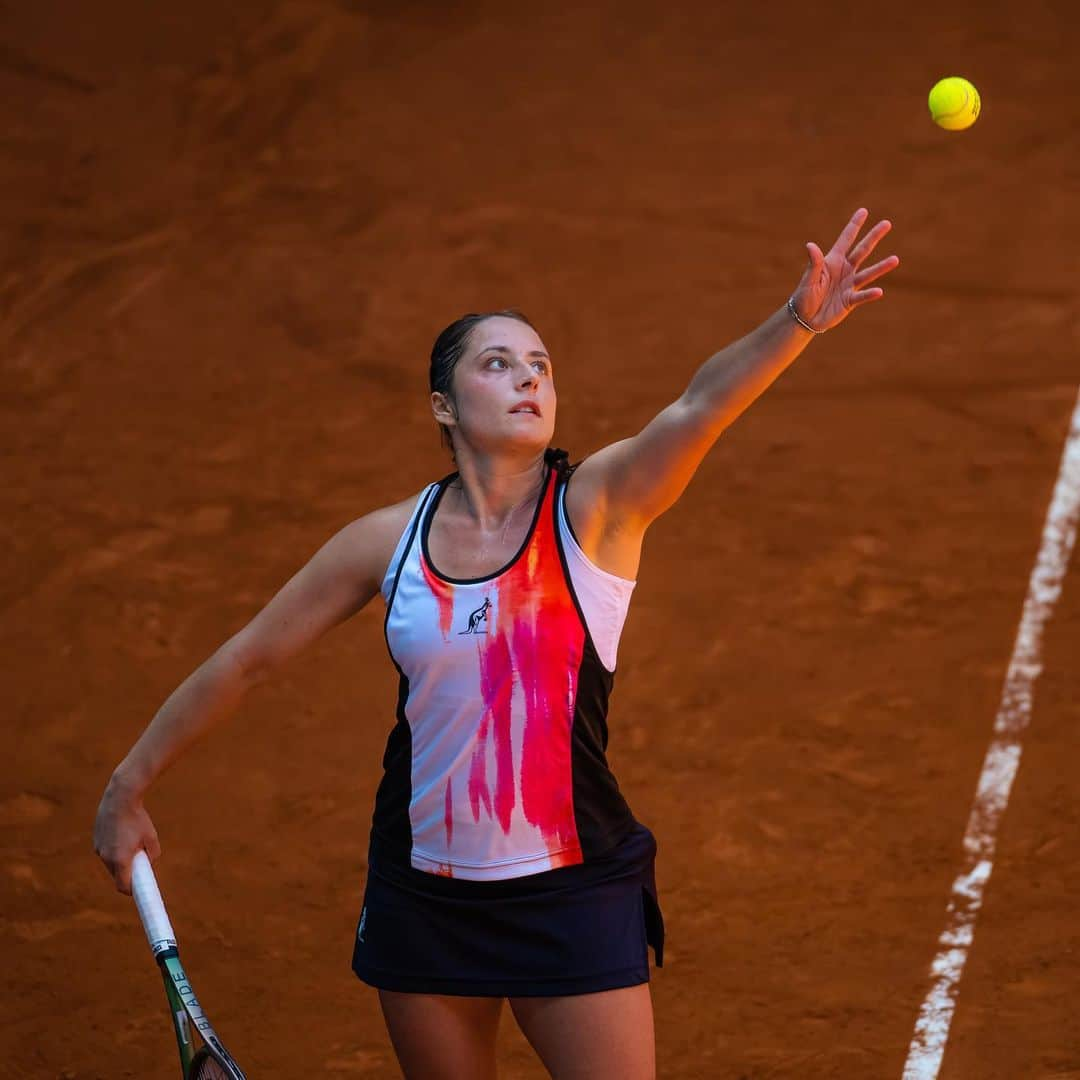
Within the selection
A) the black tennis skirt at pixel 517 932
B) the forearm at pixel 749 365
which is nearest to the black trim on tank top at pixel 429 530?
the forearm at pixel 749 365

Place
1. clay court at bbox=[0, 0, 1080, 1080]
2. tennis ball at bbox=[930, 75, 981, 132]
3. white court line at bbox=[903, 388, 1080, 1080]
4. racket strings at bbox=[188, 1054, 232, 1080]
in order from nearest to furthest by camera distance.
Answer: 1. racket strings at bbox=[188, 1054, 232, 1080]
2. tennis ball at bbox=[930, 75, 981, 132]
3. white court line at bbox=[903, 388, 1080, 1080]
4. clay court at bbox=[0, 0, 1080, 1080]

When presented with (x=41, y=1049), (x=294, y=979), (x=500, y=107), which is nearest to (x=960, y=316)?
(x=500, y=107)

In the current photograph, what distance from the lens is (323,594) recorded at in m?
3.11

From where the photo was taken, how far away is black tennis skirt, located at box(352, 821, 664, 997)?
2.82 meters

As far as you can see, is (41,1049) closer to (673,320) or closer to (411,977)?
(411,977)

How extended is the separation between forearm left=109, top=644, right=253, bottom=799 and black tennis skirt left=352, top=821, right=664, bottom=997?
0.47 m

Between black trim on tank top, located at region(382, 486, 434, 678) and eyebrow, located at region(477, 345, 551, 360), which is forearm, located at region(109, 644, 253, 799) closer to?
black trim on tank top, located at region(382, 486, 434, 678)

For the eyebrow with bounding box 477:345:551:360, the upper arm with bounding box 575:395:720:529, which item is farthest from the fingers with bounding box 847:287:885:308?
the eyebrow with bounding box 477:345:551:360

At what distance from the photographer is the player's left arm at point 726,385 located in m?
2.69

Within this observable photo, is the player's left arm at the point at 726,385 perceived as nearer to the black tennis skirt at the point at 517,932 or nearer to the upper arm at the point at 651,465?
the upper arm at the point at 651,465

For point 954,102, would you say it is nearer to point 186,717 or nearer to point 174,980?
point 186,717

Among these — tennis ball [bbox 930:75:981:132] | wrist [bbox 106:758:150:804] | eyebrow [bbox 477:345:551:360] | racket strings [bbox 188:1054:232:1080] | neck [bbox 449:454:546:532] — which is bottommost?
racket strings [bbox 188:1054:232:1080]

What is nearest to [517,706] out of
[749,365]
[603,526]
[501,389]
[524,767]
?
[524,767]

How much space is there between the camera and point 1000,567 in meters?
6.04
